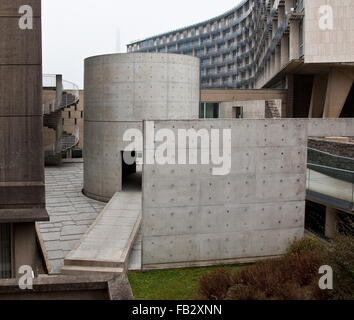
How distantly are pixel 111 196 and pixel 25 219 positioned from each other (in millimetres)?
9927

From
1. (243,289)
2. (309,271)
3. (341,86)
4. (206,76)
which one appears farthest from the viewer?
(206,76)

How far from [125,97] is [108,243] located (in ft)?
27.1

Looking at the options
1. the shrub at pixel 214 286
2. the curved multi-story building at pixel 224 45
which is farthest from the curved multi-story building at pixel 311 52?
the curved multi-story building at pixel 224 45

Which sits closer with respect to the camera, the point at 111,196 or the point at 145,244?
the point at 145,244

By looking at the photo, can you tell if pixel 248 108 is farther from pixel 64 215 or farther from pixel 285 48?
pixel 64 215

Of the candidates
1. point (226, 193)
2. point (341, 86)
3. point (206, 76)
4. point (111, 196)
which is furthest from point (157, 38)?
point (226, 193)

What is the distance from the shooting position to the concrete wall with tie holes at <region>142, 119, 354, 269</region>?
12227mm

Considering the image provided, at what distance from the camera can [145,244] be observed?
12.2 m

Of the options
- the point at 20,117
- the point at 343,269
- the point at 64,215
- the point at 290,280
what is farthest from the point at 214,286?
the point at 64,215

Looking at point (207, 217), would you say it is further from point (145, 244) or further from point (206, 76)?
point (206, 76)

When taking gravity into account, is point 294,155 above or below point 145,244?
above

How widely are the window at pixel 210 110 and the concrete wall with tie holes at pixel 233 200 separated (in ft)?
66.9

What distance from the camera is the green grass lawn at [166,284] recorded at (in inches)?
420
